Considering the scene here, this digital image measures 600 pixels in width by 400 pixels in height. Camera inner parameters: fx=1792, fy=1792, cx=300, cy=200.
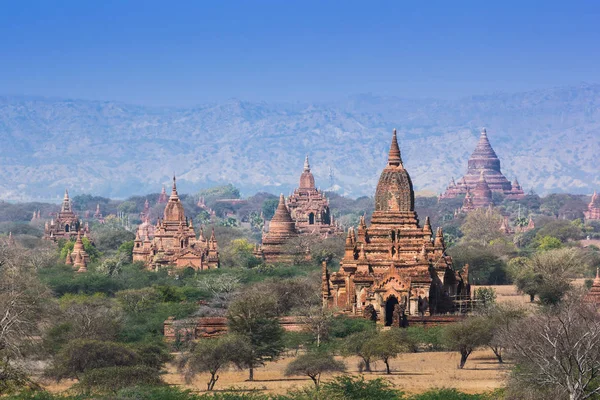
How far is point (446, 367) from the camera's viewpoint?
6275 centimetres

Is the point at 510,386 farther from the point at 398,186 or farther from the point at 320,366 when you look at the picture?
the point at 398,186

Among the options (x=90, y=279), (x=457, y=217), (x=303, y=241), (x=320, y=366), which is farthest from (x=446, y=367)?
(x=457, y=217)

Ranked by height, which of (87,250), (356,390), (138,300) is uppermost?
(87,250)

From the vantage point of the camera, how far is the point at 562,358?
48781 mm

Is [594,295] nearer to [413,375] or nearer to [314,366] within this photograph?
[413,375]

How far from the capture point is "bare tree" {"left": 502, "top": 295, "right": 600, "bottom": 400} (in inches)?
1817

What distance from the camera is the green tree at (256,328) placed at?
61922 millimetres

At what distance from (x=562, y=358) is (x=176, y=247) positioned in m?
65.9

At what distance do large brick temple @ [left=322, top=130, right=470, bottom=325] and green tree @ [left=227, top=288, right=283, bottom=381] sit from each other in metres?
6.81

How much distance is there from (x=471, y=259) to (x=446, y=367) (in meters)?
42.2

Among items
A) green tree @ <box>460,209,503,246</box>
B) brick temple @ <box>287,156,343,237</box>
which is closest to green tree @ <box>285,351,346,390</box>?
brick temple @ <box>287,156,343,237</box>

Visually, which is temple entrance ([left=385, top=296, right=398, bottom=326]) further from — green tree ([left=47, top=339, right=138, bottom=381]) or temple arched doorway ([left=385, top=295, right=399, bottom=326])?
green tree ([left=47, top=339, right=138, bottom=381])

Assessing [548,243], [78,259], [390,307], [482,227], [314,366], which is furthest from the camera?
[482,227]

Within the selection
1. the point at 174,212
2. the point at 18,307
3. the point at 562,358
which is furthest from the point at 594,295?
the point at 174,212
